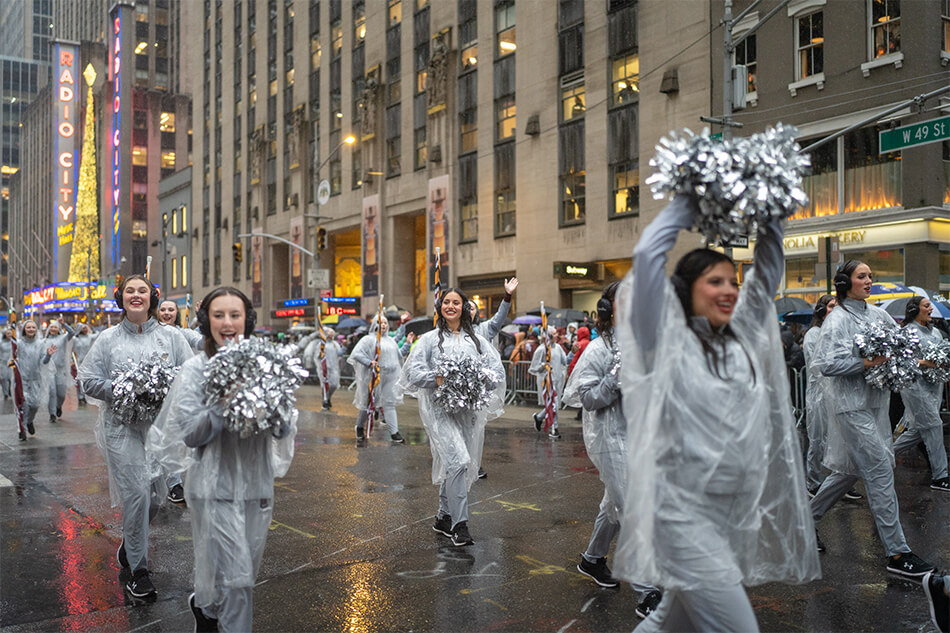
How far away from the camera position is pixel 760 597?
18.0 feet

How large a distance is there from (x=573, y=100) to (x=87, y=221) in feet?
235

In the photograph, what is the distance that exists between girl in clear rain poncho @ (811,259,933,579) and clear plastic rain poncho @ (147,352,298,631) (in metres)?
3.90

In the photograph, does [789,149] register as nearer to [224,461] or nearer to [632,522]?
[632,522]

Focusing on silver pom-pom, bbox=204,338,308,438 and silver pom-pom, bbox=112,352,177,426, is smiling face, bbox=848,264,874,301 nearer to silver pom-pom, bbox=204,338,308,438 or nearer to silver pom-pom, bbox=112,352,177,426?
silver pom-pom, bbox=204,338,308,438

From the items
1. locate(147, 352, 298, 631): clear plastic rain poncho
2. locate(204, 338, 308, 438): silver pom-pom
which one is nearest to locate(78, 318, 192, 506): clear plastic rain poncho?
locate(147, 352, 298, 631): clear plastic rain poncho

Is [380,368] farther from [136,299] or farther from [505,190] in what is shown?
[505,190]

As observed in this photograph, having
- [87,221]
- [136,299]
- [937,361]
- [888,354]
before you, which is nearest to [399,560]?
[136,299]

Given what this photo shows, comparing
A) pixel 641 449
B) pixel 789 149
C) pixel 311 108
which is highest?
pixel 311 108

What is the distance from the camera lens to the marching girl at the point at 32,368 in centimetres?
1451

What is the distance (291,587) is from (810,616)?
326 cm

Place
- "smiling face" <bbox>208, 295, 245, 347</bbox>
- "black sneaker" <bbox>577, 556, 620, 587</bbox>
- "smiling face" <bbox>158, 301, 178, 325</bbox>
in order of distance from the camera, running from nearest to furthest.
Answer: "smiling face" <bbox>208, 295, 245, 347</bbox> < "black sneaker" <bbox>577, 556, 620, 587</bbox> < "smiling face" <bbox>158, 301, 178, 325</bbox>

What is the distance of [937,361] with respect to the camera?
28.2ft

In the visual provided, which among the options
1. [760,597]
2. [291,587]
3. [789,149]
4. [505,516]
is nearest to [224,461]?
[291,587]

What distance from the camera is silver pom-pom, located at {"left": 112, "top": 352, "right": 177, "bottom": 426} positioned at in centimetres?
587
